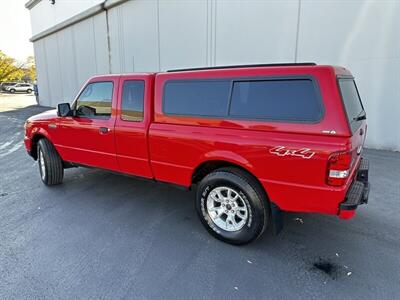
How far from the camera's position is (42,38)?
22844 mm

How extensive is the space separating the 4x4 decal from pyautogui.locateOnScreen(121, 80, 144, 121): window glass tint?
6.06 ft

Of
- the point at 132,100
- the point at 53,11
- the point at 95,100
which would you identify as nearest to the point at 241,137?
the point at 132,100

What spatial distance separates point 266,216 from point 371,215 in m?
1.90

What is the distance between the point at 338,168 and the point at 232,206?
1.20 meters

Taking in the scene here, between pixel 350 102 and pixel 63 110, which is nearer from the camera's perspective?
pixel 350 102

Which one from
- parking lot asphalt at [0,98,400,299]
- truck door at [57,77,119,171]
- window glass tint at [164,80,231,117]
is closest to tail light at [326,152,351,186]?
parking lot asphalt at [0,98,400,299]

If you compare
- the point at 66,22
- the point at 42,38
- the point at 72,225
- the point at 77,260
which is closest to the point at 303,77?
the point at 77,260

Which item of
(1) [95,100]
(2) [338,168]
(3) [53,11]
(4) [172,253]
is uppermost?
(3) [53,11]

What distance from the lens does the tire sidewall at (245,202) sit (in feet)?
9.71

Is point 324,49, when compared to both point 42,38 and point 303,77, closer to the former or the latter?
point 303,77

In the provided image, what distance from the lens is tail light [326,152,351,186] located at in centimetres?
245

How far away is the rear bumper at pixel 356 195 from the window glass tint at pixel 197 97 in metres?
1.47

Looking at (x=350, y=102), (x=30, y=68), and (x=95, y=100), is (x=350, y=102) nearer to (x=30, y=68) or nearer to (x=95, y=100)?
(x=95, y=100)

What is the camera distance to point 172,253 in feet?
10.0
